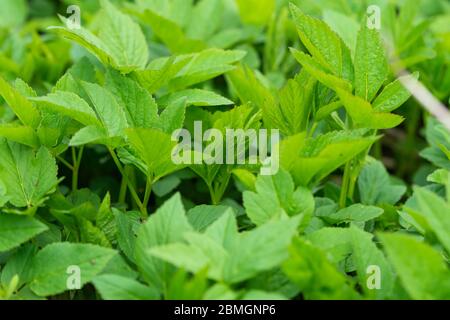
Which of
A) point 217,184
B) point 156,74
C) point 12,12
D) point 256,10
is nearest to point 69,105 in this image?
point 156,74

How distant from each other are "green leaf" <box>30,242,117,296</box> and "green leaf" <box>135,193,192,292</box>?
0.05 m

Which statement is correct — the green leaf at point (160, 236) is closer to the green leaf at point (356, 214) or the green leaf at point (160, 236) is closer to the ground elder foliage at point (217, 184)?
the ground elder foliage at point (217, 184)

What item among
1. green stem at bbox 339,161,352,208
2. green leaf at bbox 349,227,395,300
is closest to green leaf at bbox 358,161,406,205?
green stem at bbox 339,161,352,208

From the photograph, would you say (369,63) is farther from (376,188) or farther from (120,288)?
(120,288)

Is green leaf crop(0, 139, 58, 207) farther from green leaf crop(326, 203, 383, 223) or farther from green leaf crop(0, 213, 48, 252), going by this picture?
green leaf crop(326, 203, 383, 223)

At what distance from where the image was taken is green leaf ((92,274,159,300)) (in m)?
1.06

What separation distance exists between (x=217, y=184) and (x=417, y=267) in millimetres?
496

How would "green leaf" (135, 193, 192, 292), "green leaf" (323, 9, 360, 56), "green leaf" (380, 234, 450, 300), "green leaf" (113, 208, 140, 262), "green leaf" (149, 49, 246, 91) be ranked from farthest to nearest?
"green leaf" (323, 9, 360, 56) → "green leaf" (149, 49, 246, 91) → "green leaf" (113, 208, 140, 262) → "green leaf" (135, 193, 192, 292) → "green leaf" (380, 234, 450, 300)

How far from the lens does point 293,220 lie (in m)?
1.04

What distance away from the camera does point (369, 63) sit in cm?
129

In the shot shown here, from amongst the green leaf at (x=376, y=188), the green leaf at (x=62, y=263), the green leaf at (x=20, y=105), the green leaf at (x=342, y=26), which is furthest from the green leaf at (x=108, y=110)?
the green leaf at (x=342, y=26)

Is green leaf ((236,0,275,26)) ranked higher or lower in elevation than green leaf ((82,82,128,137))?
higher

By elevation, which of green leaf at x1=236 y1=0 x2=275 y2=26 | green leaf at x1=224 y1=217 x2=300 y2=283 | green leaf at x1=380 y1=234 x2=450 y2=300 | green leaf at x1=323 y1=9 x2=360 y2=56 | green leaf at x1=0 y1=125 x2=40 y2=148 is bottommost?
green leaf at x1=380 y1=234 x2=450 y2=300

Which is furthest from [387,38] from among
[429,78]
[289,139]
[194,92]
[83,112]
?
[83,112]
